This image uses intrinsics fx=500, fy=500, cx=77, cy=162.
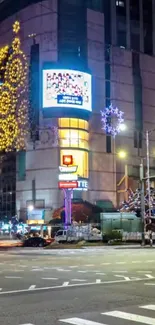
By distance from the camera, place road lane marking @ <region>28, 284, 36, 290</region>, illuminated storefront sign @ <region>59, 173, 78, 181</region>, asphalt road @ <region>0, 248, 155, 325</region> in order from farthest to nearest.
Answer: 1. illuminated storefront sign @ <region>59, 173, 78, 181</region>
2. road lane marking @ <region>28, 284, 36, 290</region>
3. asphalt road @ <region>0, 248, 155, 325</region>

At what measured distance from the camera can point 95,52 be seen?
2926 inches

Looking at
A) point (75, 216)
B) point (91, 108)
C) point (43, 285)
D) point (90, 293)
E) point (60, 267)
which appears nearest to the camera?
point (90, 293)

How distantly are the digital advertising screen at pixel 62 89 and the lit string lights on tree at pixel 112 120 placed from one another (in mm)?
5489

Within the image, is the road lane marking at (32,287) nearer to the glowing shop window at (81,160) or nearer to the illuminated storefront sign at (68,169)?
the illuminated storefront sign at (68,169)

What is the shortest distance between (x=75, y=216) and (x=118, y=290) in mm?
52936

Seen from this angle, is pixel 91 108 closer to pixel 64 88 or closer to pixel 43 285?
pixel 64 88

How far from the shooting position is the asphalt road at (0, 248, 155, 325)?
9.52m

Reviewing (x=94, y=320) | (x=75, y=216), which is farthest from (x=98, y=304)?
(x=75, y=216)

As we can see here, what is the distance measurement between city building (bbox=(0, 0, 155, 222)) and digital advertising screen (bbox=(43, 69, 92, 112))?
0.65m

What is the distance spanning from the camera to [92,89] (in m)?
73.2

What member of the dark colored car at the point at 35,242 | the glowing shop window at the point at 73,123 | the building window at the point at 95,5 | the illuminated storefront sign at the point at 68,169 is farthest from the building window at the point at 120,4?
the dark colored car at the point at 35,242

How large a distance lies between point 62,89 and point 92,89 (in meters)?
6.46

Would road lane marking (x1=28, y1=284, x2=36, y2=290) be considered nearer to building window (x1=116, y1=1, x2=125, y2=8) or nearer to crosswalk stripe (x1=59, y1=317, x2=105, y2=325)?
crosswalk stripe (x1=59, y1=317, x2=105, y2=325)

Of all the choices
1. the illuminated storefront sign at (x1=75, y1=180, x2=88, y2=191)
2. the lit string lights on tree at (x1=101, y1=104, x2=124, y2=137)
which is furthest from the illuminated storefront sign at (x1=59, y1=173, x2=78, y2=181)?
the lit string lights on tree at (x1=101, y1=104, x2=124, y2=137)
